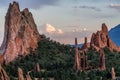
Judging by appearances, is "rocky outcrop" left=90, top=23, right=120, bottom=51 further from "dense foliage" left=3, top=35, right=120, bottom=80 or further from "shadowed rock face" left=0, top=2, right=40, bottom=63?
"shadowed rock face" left=0, top=2, right=40, bottom=63

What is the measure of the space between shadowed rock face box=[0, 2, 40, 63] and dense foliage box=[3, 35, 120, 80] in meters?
2.31

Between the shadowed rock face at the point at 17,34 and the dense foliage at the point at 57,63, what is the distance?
2.31m

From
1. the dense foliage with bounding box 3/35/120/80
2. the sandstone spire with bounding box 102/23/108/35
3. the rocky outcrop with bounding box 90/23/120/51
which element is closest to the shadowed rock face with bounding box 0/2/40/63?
the dense foliage with bounding box 3/35/120/80

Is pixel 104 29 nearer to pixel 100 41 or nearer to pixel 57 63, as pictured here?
pixel 100 41

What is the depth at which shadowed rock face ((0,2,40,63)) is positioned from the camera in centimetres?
14288

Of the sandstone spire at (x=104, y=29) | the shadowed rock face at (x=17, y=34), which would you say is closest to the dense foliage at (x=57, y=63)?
the shadowed rock face at (x=17, y=34)

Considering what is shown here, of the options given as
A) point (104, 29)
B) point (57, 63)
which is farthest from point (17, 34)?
point (104, 29)

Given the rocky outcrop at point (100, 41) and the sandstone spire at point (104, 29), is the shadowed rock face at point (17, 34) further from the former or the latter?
the sandstone spire at point (104, 29)

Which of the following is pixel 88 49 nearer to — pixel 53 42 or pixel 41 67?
pixel 53 42

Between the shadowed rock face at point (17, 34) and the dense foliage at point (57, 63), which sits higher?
the shadowed rock face at point (17, 34)

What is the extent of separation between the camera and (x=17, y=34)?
476 ft

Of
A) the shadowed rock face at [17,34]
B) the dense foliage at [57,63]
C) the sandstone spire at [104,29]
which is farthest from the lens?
the sandstone spire at [104,29]

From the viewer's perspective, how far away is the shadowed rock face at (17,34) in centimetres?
14288

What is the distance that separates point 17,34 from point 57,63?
17.6 meters
